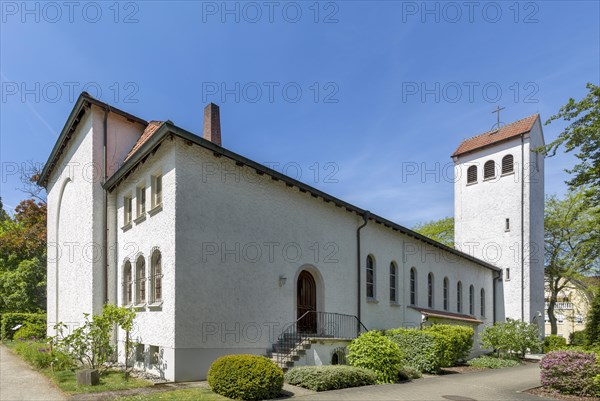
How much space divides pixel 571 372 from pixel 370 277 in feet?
30.0

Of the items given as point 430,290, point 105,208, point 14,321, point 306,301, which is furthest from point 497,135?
point 14,321

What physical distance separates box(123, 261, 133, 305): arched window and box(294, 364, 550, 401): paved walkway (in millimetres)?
7963

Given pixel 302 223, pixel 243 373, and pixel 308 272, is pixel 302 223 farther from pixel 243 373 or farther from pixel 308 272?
pixel 243 373

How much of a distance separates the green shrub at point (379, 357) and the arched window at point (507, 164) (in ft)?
73.3

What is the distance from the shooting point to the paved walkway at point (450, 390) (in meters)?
11.5

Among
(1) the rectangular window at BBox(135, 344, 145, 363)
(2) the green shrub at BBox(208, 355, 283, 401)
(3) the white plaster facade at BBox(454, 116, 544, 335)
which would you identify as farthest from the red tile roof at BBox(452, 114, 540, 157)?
(1) the rectangular window at BBox(135, 344, 145, 363)

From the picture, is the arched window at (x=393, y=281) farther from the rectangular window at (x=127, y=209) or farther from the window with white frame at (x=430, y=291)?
the rectangular window at (x=127, y=209)

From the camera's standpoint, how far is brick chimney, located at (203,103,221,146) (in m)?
Answer: 18.7

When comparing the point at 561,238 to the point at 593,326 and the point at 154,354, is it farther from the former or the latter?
the point at 154,354

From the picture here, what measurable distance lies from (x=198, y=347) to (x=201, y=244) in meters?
2.91

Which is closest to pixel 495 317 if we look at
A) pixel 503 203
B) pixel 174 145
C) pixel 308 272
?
pixel 503 203

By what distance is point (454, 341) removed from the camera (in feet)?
59.8

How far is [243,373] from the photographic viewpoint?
10.8 meters

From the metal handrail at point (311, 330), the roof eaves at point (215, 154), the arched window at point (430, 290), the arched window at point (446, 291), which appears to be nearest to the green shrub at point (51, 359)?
the roof eaves at point (215, 154)
